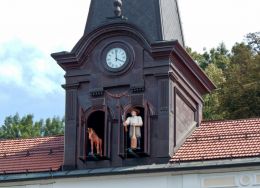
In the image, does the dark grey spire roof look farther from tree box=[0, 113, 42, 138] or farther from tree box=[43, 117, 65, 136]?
tree box=[43, 117, 65, 136]

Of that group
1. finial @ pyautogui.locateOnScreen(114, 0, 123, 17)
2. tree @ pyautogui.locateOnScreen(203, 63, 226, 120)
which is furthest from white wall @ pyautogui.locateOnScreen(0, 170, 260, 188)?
tree @ pyautogui.locateOnScreen(203, 63, 226, 120)

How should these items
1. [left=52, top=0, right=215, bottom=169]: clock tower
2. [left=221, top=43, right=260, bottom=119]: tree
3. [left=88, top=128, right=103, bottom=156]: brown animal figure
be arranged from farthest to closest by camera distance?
[left=221, top=43, right=260, bottom=119]: tree, [left=88, top=128, right=103, bottom=156]: brown animal figure, [left=52, top=0, right=215, bottom=169]: clock tower

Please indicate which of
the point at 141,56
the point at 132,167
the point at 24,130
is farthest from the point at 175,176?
the point at 24,130

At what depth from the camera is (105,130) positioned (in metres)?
39.8

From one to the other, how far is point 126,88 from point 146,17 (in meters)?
2.96

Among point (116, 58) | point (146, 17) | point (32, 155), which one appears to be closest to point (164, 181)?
point (116, 58)

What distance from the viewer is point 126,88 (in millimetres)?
40156

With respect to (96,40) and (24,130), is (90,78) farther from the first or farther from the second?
(24,130)

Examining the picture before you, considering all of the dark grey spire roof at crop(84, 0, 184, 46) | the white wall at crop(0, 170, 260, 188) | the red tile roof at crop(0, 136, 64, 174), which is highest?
the dark grey spire roof at crop(84, 0, 184, 46)

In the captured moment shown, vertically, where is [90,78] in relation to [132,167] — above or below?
above

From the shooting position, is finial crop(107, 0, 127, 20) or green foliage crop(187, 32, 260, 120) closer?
finial crop(107, 0, 127, 20)

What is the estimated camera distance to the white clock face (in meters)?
40.2

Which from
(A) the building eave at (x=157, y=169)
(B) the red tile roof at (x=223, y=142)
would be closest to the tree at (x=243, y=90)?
(B) the red tile roof at (x=223, y=142)

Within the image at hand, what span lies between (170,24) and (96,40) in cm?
322
